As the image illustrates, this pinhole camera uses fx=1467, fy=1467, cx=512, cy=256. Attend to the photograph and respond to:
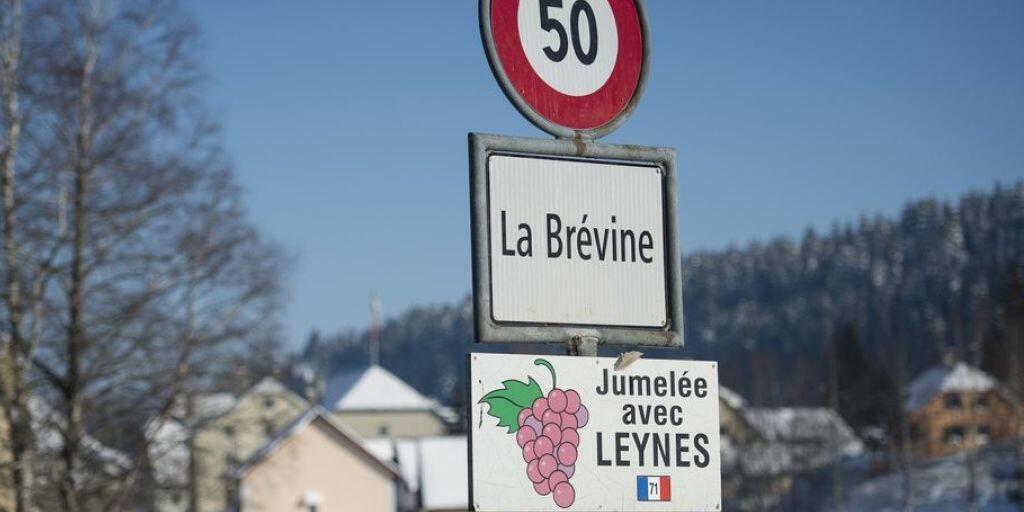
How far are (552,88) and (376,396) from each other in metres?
97.4

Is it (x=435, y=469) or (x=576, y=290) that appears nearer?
(x=576, y=290)

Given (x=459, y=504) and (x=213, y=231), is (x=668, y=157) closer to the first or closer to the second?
(x=213, y=231)

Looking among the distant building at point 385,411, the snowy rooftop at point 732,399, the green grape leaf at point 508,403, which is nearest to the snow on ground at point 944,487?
the snowy rooftop at point 732,399

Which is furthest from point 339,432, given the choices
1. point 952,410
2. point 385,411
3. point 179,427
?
point 385,411

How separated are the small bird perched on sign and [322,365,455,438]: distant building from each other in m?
94.5

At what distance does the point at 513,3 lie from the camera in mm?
3279

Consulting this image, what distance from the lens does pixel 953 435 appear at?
85.4m

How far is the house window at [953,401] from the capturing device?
82000 millimetres

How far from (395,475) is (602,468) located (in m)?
50.6

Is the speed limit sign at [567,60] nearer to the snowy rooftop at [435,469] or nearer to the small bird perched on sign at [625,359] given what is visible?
the small bird perched on sign at [625,359]

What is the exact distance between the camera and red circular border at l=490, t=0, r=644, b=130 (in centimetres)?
324

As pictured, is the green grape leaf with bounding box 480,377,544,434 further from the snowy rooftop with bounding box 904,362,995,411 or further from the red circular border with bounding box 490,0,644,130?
the snowy rooftop with bounding box 904,362,995,411

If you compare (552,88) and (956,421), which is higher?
(552,88)

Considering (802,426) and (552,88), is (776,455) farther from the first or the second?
(552,88)
